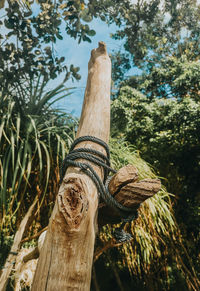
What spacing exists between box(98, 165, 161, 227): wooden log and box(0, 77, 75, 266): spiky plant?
143 centimetres

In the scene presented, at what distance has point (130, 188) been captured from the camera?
3.05 feet

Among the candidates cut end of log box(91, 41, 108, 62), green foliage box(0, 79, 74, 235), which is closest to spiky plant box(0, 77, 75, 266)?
green foliage box(0, 79, 74, 235)

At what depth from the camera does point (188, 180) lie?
456 cm

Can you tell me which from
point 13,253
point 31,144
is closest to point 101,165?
Result: point 13,253

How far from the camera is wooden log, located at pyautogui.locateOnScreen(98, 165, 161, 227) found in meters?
0.92

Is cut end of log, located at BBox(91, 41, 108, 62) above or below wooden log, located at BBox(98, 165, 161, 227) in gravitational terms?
above

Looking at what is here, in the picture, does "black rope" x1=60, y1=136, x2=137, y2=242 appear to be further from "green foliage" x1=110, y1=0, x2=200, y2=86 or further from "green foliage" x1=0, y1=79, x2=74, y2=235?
"green foliage" x1=110, y1=0, x2=200, y2=86

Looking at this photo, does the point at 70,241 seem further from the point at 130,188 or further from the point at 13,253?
the point at 13,253

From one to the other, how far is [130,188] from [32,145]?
193 centimetres

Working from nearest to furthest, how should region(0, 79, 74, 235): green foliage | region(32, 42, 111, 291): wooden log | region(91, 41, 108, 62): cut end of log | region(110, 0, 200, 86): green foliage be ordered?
region(32, 42, 111, 291): wooden log < region(91, 41, 108, 62): cut end of log < region(0, 79, 74, 235): green foliage < region(110, 0, 200, 86): green foliage

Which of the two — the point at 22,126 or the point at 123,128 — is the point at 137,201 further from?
the point at 123,128

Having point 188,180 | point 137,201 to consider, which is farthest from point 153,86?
point 137,201

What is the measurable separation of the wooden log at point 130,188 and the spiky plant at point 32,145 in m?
1.43

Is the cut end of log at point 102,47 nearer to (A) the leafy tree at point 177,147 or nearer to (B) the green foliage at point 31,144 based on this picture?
(B) the green foliage at point 31,144
